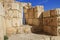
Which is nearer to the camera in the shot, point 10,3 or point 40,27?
point 10,3

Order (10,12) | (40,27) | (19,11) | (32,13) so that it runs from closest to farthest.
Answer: (10,12), (19,11), (40,27), (32,13)

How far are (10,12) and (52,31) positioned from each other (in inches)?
130

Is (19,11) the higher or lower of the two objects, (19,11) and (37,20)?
the higher

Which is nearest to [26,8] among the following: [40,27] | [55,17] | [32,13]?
[32,13]

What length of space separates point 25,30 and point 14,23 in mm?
1112

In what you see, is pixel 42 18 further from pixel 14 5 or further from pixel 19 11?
pixel 14 5

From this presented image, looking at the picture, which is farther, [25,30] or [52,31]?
[25,30]

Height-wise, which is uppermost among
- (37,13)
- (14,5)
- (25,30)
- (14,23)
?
(14,5)

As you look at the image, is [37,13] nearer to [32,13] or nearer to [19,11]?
[32,13]

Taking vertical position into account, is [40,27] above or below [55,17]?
below

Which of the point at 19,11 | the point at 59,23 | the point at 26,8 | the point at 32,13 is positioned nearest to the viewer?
the point at 59,23

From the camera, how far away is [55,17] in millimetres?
6988

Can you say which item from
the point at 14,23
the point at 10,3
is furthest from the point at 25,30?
the point at 10,3

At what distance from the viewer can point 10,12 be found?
7.23m
